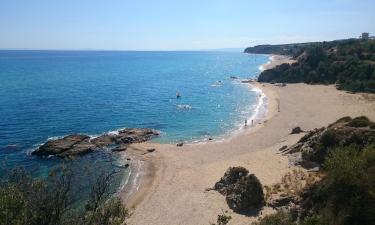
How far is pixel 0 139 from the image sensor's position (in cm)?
5731

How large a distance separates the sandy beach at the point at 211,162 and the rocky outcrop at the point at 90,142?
2753 mm

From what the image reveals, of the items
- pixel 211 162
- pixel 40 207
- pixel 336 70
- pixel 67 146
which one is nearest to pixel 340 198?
pixel 40 207

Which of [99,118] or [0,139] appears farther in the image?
[99,118]

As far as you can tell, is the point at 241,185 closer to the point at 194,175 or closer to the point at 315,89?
the point at 194,175

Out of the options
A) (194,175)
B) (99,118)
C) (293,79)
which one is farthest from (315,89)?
(194,175)

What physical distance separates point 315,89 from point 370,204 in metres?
83.5

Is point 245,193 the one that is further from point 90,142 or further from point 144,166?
point 90,142

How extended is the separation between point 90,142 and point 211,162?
769 inches

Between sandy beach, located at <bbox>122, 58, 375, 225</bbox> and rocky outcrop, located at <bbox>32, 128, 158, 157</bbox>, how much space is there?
9.03ft

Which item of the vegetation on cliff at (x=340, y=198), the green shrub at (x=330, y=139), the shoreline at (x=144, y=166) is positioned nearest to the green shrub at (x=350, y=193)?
the vegetation on cliff at (x=340, y=198)

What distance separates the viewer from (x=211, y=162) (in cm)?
4956

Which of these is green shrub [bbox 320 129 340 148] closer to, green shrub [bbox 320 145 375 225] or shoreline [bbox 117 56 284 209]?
green shrub [bbox 320 145 375 225]

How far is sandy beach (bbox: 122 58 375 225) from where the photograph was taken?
115ft

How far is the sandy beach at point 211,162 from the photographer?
34906 mm
